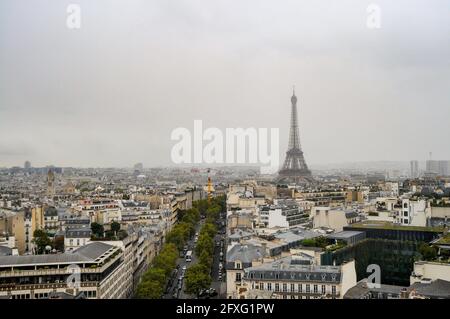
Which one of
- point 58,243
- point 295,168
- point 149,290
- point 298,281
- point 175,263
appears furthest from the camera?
point 295,168

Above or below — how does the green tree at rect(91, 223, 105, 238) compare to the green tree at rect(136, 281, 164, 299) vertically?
above

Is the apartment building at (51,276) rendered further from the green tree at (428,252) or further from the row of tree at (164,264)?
the green tree at (428,252)

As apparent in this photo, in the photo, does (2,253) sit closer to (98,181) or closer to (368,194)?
(98,181)

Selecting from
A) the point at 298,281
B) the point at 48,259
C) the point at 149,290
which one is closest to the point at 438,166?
the point at 298,281

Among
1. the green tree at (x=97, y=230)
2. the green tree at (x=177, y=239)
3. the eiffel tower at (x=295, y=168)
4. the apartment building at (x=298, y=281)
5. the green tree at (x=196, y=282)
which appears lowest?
the green tree at (x=196, y=282)

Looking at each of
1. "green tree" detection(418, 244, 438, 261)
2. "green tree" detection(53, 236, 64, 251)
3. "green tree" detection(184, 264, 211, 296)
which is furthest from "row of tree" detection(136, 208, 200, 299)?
"green tree" detection(418, 244, 438, 261)

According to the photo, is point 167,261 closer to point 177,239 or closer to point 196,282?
point 196,282

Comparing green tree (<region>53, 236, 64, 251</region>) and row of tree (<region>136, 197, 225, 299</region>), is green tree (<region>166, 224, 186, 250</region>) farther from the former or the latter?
green tree (<region>53, 236, 64, 251</region>)

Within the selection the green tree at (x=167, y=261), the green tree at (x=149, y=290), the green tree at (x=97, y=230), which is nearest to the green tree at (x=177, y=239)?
the green tree at (x=167, y=261)

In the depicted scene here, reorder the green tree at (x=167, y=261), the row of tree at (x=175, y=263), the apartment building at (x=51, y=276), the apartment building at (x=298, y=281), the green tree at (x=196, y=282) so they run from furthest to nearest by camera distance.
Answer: the green tree at (x=167, y=261) → the green tree at (x=196, y=282) → the row of tree at (x=175, y=263) → the apartment building at (x=51, y=276) → the apartment building at (x=298, y=281)

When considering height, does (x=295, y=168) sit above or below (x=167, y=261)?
above

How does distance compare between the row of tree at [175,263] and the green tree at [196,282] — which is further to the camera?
the green tree at [196,282]
